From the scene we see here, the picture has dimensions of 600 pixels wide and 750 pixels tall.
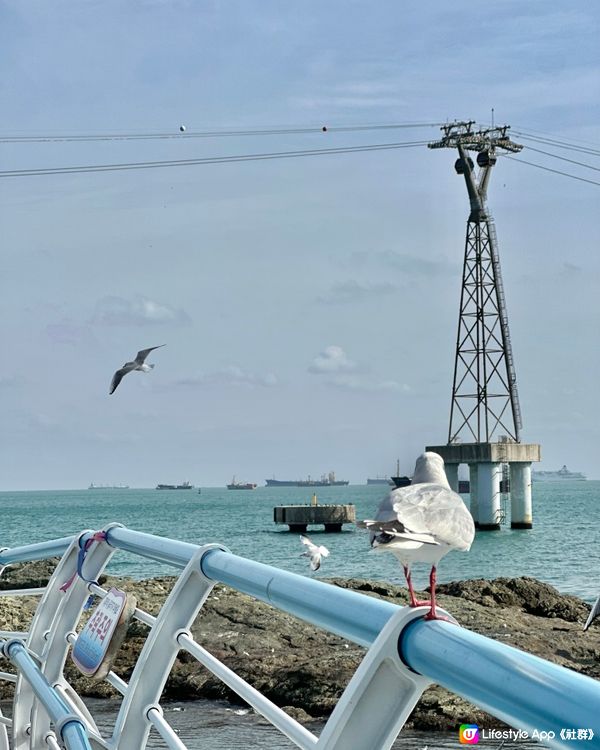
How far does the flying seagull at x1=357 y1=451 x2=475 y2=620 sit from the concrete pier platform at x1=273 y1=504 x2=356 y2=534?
8085 centimetres

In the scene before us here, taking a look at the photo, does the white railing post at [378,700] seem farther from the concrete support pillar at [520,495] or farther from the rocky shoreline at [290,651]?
the concrete support pillar at [520,495]

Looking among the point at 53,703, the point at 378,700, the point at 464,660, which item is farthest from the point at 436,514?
the point at 53,703

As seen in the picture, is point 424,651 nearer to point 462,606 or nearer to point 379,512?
point 379,512

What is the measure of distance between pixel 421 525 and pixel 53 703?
1568mm

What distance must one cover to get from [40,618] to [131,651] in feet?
31.8

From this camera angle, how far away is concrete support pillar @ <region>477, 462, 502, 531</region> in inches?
2761

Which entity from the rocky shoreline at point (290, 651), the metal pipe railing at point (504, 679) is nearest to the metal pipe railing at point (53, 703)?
the metal pipe railing at point (504, 679)

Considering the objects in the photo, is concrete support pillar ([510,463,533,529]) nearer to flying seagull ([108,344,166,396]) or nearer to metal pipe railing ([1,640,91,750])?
flying seagull ([108,344,166,396])

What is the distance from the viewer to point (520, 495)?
72438 millimetres

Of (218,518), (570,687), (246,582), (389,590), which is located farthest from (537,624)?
(218,518)

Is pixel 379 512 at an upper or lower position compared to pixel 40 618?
upper

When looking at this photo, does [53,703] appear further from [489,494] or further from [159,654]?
[489,494]

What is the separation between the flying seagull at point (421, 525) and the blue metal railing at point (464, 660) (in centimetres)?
12

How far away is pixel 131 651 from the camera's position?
13.8m
